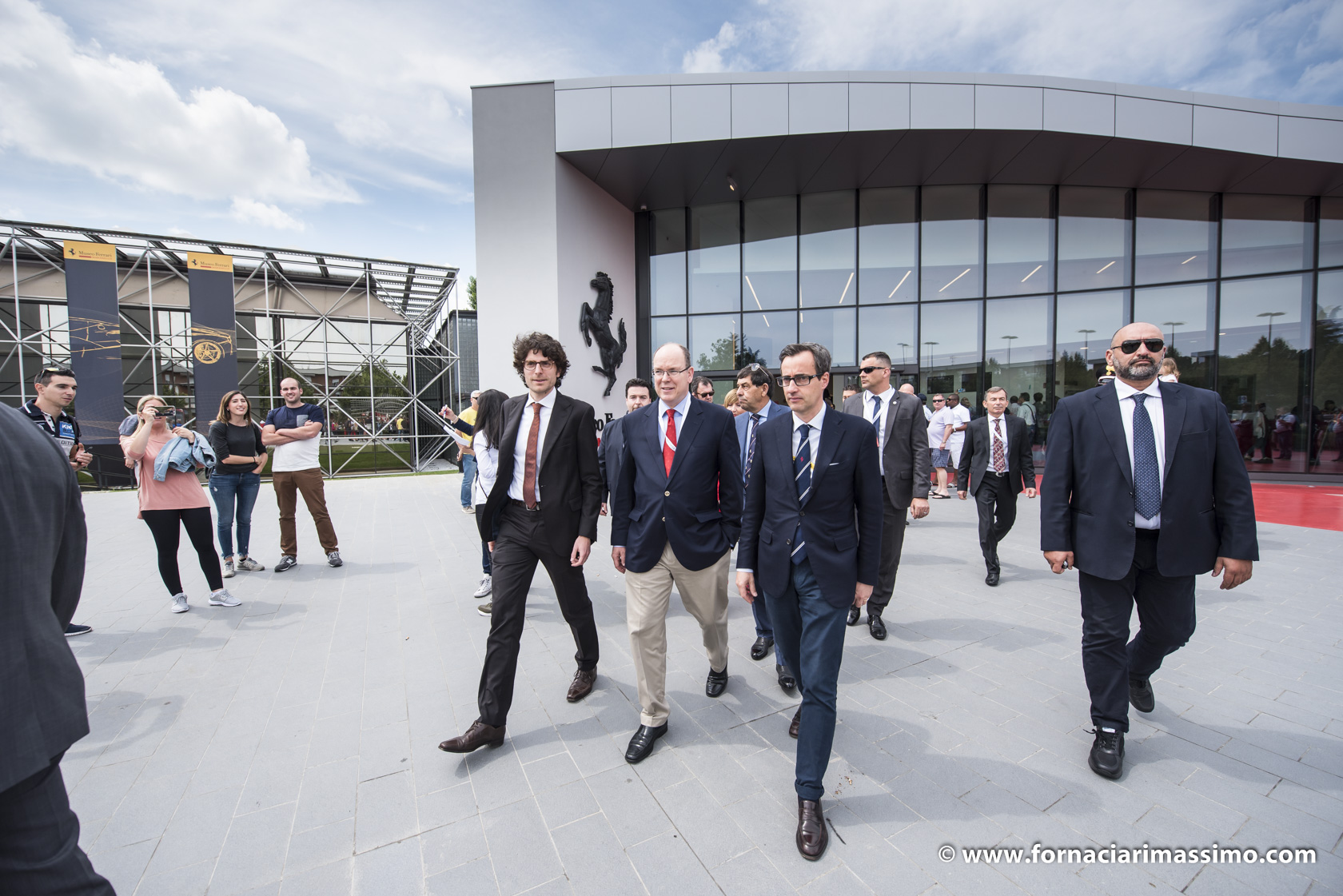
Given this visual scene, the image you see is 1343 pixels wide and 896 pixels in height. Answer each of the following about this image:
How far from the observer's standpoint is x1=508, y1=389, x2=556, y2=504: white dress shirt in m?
2.96

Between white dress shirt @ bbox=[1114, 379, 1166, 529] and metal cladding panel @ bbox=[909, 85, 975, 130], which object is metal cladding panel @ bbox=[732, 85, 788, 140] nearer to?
metal cladding panel @ bbox=[909, 85, 975, 130]

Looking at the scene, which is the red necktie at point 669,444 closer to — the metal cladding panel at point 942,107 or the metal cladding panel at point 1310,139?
the metal cladding panel at point 942,107

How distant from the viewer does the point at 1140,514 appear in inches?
100

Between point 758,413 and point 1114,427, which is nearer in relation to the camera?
point 1114,427

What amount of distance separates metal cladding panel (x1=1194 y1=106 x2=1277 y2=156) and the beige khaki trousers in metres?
14.6

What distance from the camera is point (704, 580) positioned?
284 centimetres

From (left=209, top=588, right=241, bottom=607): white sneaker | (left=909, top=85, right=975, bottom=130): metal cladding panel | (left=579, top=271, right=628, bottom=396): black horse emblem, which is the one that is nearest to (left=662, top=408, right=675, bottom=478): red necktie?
(left=209, top=588, right=241, bottom=607): white sneaker

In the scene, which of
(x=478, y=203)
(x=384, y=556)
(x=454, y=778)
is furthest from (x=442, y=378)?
(x=454, y=778)

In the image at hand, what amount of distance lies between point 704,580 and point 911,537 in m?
5.49

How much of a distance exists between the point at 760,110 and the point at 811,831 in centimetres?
1205

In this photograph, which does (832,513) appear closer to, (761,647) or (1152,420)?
(1152,420)

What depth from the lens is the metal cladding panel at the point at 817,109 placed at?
10742 millimetres

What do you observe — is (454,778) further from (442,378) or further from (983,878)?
(442,378)

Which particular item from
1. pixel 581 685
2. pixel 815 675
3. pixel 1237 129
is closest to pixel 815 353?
pixel 815 675
